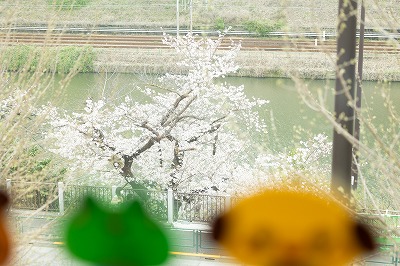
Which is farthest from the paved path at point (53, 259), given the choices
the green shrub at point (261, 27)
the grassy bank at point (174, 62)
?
the green shrub at point (261, 27)

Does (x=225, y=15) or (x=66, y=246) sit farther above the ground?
(x=225, y=15)

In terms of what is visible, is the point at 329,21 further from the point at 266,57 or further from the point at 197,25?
the point at 197,25

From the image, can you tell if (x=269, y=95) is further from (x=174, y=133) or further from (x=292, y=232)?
(x=292, y=232)

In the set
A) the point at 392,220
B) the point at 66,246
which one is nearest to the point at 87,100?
the point at 392,220

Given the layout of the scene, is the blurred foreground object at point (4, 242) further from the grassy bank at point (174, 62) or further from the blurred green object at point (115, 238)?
the grassy bank at point (174, 62)

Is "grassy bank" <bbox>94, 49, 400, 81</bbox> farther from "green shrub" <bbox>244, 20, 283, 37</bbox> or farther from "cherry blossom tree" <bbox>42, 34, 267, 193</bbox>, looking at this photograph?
"cherry blossom tree" <bbox>42, 34, 267, 193</bbox>

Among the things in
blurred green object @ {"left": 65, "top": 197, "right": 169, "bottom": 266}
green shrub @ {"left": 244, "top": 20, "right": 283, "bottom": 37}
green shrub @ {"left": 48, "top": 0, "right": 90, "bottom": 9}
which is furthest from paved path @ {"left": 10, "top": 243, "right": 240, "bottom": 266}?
green shrub @ {"left": 244, "top": 20, "right": 283, "bottom": 37}
